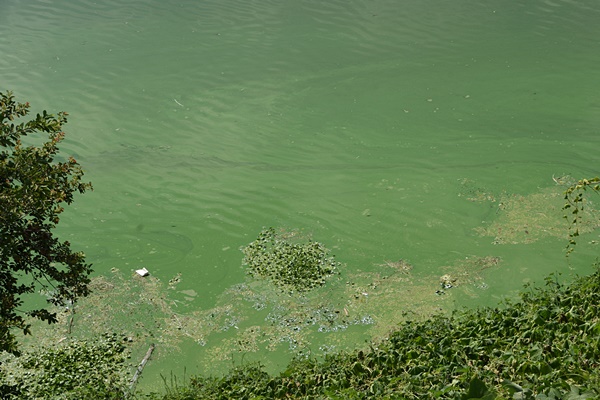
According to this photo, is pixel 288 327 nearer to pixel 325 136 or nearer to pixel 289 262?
pixel 289 262

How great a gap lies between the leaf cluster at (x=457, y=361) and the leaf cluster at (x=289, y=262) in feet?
2.46

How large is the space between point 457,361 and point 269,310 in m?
1.46

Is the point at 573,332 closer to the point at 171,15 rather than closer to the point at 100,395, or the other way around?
the point at 100,395

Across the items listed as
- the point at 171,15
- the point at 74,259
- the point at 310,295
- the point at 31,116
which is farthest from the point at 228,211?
the point at 171,15

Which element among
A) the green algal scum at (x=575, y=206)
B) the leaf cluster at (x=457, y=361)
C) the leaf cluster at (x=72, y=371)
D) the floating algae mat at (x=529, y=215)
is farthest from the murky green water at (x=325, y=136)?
the leaf cluster at (x=457, y=361)

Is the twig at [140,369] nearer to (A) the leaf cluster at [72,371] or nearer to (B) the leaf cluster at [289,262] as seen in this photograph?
(A) the leaf cluster at [72,371]

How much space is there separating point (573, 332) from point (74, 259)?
2.47 metres

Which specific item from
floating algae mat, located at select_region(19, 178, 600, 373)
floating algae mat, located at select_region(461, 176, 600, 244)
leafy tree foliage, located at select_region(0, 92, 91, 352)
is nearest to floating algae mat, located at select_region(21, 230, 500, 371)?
floating algae mat, located at select_region(19, 178, 600, 373)

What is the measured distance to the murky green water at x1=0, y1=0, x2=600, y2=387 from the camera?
15.4 feet

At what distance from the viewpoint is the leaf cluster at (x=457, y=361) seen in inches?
117

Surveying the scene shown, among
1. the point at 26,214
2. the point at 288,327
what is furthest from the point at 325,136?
the point at 26,214

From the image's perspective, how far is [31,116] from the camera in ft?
22.5

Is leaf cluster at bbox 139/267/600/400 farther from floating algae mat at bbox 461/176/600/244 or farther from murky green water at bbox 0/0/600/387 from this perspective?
floating algae mat at bbox 461/176/600/244

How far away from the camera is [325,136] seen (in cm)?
620
